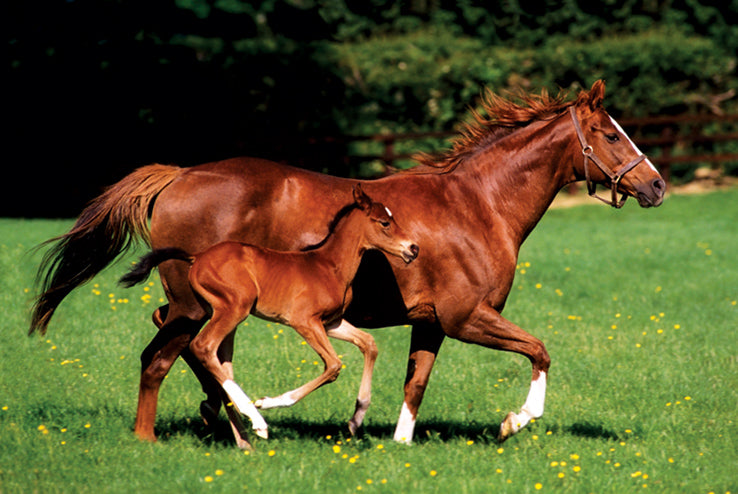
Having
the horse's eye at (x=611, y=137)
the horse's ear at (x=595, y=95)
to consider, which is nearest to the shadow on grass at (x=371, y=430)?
the horse's eye at (x=611, y=137)

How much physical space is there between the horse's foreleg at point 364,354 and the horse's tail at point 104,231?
1.42 metres

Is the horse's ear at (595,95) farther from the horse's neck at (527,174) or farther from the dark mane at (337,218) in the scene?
the dark mane at (337,218)

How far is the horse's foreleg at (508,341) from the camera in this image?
6312mm

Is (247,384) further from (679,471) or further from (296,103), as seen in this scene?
(296,103)

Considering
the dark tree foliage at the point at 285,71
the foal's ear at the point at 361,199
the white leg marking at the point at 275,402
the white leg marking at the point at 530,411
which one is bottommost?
the dark tree foliage at the point at 285,71

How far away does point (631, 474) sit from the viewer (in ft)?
19.5

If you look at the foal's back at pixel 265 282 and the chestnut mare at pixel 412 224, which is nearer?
the foal's back at pixel 265 282

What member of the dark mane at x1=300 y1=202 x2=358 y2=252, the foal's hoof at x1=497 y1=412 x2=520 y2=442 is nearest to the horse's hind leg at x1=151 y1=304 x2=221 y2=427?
the dark mane at x1=300 y1=202 x2=358 y2=252

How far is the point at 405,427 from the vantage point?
655 centimetres

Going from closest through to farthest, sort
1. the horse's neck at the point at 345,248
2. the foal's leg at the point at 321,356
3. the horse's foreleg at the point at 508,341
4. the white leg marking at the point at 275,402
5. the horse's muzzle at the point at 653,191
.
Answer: the white leg marking at the point at 275,402 < the foal's leg at the point at 321,356 < the horse's neck at the point at 345,248 < the horse's foreleg at the point at 508,341 < the horse's muzzle at the point at 653,191

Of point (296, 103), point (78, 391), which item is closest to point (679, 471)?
point (78, 391)

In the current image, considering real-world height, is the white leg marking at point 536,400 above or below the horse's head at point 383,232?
below

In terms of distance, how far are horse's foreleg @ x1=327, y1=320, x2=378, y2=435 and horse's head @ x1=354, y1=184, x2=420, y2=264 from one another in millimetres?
552

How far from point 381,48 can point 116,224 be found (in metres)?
17.0
